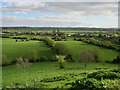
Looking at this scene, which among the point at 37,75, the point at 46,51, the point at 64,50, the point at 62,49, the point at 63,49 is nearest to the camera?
the point at 37,75

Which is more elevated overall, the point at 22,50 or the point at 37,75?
the point at 22,50

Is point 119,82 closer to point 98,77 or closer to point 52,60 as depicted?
point 98,77

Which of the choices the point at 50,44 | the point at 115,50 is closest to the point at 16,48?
the point at 50,44

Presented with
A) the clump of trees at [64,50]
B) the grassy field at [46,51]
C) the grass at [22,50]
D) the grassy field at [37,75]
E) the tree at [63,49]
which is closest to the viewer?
the grassy field at [37,75]

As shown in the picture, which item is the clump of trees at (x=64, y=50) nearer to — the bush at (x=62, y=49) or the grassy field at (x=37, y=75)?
the bush at (x=62, y=49)

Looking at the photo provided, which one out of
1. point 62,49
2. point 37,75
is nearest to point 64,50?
point 62,49

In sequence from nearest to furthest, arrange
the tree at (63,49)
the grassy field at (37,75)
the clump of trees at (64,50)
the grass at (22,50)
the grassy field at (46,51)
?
the grassy field at (37,75) → the grassy field at (46,51) → the clump of trees at (64,50) → the tree at (63,49) → the grass at (22,50)

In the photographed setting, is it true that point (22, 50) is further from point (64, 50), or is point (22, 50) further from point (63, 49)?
point (64, 50)

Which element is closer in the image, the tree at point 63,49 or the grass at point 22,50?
the tree at point 63,49

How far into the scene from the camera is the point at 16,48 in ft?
125

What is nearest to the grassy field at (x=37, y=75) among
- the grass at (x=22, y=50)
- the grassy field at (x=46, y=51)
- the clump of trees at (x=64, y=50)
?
the clump of trees at (x=64, y=50)

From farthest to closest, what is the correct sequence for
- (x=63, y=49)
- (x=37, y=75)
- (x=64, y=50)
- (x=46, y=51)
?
(x=46, y=51) < (x=63, y=49) < (x=64, y=50) < (x=37, y=75)

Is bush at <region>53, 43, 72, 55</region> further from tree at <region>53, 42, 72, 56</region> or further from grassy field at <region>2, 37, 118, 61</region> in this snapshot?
grassy field at <region>2, 37, 118, 61</region>

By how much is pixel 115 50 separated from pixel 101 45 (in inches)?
209
